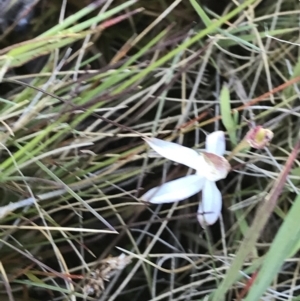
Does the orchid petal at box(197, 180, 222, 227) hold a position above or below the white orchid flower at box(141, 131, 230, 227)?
below

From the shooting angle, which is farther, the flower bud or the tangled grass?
the tangled grass

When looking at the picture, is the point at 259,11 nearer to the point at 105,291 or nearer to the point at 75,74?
the point at 75,74

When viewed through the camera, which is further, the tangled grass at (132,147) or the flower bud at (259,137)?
the tangled grass at (132,147)

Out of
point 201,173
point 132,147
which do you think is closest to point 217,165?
point 201,173


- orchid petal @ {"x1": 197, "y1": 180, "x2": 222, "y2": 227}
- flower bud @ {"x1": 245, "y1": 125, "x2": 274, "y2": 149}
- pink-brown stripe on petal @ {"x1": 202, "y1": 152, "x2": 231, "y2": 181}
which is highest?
flower bud @ {"x1": 245, "y1": 125, "x2": 274, "y2": 149}

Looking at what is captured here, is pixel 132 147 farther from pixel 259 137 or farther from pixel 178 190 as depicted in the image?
pixel 259 137

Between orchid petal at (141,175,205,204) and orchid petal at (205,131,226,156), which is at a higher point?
orchid petal at (205,131,226,156)
